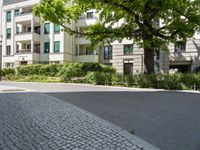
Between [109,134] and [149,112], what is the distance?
161 inches

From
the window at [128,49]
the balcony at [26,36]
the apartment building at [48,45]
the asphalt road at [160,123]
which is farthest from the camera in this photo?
the balcony at [26,36]

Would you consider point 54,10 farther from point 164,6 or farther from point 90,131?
point 90,131

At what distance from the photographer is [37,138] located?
22.3ft

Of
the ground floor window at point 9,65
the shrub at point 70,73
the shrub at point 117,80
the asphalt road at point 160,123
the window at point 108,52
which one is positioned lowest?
the asphalt road at point 160,123

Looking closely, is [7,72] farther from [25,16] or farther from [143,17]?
[143,17]

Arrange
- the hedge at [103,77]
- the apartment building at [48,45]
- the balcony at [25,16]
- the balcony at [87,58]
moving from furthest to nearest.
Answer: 1. the balcony at [25,16]
2. the balcony at [87,58]
3. the apartment building at [48,45]
4. the hedge at [103,77]

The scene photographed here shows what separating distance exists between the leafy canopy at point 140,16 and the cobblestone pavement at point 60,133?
14690 mm

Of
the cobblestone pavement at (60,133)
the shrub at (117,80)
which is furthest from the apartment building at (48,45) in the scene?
the cobblestone pavement at (60,133)

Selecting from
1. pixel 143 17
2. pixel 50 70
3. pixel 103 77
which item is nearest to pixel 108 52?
pixel 50 70

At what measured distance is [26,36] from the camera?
4681cm

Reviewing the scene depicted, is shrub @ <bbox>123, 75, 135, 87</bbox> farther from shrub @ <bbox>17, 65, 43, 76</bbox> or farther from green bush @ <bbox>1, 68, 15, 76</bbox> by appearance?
green bush @ <bbox>1, 68, 15, 76</bbox>

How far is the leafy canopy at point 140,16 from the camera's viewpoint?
22828mm

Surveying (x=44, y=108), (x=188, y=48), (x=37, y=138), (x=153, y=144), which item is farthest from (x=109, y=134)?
(x=188, y=48)

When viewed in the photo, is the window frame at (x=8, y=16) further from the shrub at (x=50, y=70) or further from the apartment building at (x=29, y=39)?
the shrub at (x=50, y=70)
